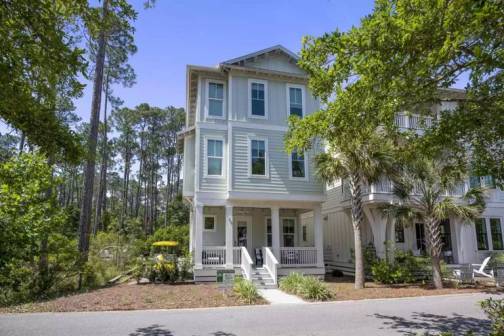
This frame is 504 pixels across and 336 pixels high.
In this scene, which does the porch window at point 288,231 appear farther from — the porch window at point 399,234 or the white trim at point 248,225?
the porch window at point 399,234

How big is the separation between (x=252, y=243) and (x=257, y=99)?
7.45 m

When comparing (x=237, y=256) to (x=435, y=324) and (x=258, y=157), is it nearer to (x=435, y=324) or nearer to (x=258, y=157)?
(x=258, y=157)

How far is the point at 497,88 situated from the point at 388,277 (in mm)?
11359

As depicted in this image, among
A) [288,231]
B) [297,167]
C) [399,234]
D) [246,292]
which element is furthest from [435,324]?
[288,231]

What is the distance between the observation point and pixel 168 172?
155 feet

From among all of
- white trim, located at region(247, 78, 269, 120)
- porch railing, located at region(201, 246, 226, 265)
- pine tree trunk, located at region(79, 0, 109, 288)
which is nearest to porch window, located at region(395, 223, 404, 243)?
white trim, located at region(247, 78, 269, 120)

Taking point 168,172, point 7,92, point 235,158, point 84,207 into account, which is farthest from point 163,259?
point 168,172

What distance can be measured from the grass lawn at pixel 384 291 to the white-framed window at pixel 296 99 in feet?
26.9

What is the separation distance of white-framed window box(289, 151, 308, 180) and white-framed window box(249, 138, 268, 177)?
131cm

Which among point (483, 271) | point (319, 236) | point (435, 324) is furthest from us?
point (483, 271)

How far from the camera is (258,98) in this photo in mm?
17172

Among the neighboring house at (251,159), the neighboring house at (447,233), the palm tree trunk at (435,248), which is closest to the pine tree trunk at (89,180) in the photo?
the neighboring house at (251,159)

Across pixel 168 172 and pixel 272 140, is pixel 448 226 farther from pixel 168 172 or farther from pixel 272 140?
pixel 168 172

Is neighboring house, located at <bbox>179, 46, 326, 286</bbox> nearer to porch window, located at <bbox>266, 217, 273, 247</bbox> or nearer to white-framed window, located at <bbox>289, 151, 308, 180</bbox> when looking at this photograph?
white-framed window, located at <bbox>289, 151, 308, 180</bbox>
